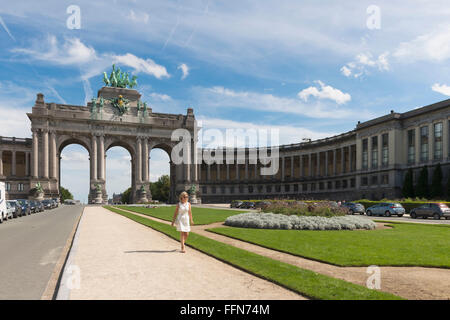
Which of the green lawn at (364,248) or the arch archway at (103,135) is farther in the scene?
the arch archway at (103,135)

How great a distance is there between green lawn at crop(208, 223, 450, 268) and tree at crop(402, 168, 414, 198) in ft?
179

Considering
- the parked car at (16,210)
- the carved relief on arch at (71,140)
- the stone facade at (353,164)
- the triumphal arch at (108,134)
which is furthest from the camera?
the carved relief on arch at (71,140)

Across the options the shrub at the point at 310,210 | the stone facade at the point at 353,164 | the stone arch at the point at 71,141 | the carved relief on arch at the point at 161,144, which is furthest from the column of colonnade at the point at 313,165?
the shrub at the point at 310,210

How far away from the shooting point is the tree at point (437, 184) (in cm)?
6494

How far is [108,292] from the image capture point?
28.1 feet

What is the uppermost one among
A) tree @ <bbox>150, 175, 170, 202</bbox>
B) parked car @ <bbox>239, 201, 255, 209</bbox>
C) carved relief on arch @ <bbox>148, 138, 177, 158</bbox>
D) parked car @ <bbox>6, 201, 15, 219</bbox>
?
carved relief on arch @ <bbox>148, 138, 177, 158</bbox>

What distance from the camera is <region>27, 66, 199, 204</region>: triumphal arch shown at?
95938 mm

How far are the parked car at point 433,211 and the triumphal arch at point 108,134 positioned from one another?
7030 cm

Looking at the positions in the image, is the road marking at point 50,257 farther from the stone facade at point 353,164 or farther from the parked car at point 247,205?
the stone facade at point 353,164

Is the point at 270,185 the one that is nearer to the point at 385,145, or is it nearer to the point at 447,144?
the point at 385,145

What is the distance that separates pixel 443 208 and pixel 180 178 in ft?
256

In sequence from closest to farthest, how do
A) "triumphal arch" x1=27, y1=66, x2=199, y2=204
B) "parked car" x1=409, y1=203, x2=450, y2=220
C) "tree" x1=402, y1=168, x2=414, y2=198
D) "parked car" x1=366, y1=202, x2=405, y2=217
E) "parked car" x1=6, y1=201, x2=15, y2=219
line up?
"parked car" x1=6, y1=201, x2=15, y2=219 → "parked car" x1=409, y1=203, x2=450, y2=220 → "parked car" x1=366, y1=202, x2=405, y2=217 → "tree" x1=402, y1=168, x2=414, y2=198 → "triumphal arch" x1=27, y1=66, x2=199, y2=204

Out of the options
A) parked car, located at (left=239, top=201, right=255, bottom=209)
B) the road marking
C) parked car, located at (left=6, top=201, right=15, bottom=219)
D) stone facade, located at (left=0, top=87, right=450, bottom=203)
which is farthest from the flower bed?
stone facade, located at (left=0, top=87, right=450, bottom=203)

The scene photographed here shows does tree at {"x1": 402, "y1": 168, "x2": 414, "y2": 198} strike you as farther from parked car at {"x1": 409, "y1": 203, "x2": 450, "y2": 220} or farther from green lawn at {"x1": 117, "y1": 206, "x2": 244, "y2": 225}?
green lawn at {"x1": 117, "y1": 206, "x2": 244, "y2": 225}
